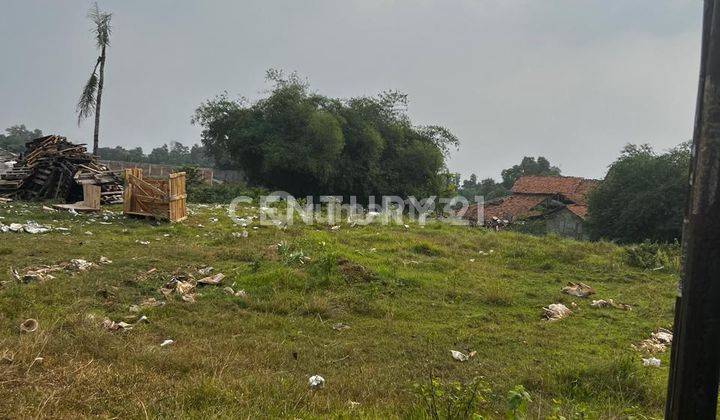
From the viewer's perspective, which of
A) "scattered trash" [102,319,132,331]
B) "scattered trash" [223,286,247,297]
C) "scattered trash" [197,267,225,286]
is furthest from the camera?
"scattered trash" [197,267,225,286]

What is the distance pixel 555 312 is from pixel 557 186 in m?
30.9

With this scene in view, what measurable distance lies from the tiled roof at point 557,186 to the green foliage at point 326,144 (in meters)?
10.6

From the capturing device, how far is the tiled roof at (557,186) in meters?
33.4

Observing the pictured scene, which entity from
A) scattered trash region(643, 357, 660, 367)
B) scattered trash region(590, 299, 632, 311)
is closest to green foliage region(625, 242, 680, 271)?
scattered trash region(590, 299, 632, 311)

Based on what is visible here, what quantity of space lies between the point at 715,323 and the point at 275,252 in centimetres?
666

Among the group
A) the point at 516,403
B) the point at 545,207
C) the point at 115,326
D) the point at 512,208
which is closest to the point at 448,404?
the point at 516,403

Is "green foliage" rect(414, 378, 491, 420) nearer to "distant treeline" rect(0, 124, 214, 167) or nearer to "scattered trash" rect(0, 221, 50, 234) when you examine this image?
"scattered trash" rect(0, 221, 50, 234)

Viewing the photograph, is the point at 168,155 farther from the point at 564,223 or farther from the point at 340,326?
the point at 340,326

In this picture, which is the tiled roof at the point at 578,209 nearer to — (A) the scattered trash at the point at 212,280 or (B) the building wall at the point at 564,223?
(B) the building wall at the point at 564,223

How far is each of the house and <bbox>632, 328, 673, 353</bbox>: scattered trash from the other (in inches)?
843

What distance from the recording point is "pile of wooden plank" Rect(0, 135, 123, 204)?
13.7m

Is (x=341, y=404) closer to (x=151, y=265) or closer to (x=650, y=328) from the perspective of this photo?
(x=650, y=328)

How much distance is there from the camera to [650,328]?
523 cm

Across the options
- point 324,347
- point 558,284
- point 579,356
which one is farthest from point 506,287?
point 324,347
